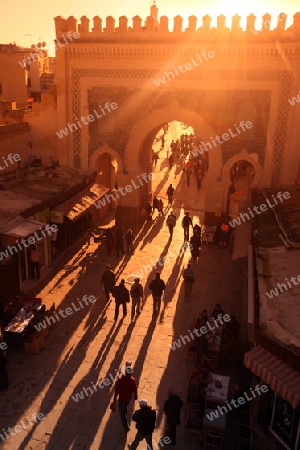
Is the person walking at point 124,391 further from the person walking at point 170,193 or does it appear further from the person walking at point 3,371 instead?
the person walking at point 170,193

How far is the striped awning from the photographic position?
5537mm

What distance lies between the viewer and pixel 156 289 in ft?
37.3

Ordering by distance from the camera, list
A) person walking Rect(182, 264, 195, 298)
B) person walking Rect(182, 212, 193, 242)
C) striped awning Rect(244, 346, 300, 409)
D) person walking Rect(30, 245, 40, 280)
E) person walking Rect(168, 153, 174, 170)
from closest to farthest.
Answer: striped awning Rect(244, 346, 300, 409)
person walking Rect(182, 264, 195, 298)
person walking Rect(30, 245, 40, 280)
person walking Rect(182, 212, 193, 242)
person walking Rect(168, 153, 174, 170)

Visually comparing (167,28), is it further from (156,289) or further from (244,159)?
(156,289)

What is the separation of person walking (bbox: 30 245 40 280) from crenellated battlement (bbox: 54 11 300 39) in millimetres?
9572

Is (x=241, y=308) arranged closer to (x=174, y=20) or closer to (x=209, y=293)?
(x=209, y=293)

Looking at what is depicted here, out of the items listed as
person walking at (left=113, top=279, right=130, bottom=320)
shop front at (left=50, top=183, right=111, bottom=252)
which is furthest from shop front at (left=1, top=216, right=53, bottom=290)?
person walking at (left=113, top=279, right=130, bottom=320)

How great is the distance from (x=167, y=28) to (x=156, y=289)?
10833 mm

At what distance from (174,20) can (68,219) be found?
350 inches

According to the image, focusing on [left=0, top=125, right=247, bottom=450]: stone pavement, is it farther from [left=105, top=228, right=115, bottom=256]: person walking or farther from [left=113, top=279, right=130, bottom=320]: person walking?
[left=113, top=279, right=130, bottom=320]: person walking

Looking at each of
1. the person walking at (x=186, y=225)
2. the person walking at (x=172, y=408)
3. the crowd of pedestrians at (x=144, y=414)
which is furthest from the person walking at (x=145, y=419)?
the person walking at (x=186, y=225)

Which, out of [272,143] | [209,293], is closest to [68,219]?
[209,293]

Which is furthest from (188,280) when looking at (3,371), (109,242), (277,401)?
(277,401)

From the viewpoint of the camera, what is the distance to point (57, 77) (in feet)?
59.4
